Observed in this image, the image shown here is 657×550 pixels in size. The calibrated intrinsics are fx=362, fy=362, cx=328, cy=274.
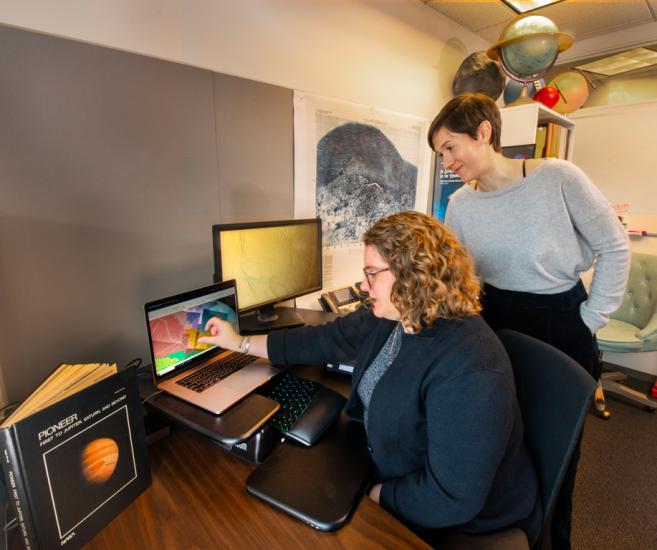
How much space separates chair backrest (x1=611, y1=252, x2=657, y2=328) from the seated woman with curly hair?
94.0 inches

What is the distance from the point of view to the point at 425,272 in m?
0.81

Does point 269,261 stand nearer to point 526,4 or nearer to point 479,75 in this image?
point 479,75

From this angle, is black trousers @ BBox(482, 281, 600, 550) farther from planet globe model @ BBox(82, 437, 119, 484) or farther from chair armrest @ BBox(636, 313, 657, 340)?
chair armrest @ BBox(636, 313, 657, 340)

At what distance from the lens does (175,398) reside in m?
0.95

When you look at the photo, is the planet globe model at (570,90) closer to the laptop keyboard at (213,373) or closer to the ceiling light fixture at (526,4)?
the ceiling light fixture at (526,4)

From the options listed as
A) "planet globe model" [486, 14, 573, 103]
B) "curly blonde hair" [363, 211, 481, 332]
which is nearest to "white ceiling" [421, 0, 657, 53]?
"planet globe model" [486, 14, 573, 103]

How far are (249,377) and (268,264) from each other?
47cm

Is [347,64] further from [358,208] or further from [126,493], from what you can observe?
[126,493]

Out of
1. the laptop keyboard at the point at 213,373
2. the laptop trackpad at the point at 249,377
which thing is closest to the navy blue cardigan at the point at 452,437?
the laptop trackpad at the point at 249,377

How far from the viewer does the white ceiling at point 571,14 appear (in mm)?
2109

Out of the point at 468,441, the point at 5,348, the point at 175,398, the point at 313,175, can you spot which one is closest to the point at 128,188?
the point at 5,348

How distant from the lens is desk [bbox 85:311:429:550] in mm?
664

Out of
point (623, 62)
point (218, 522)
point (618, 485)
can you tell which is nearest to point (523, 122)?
point (623, 62)

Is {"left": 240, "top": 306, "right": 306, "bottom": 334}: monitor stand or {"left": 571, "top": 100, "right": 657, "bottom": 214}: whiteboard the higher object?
{"left": 571, "top": 100, "right": 657, "bottom": 214}: whiteboard
